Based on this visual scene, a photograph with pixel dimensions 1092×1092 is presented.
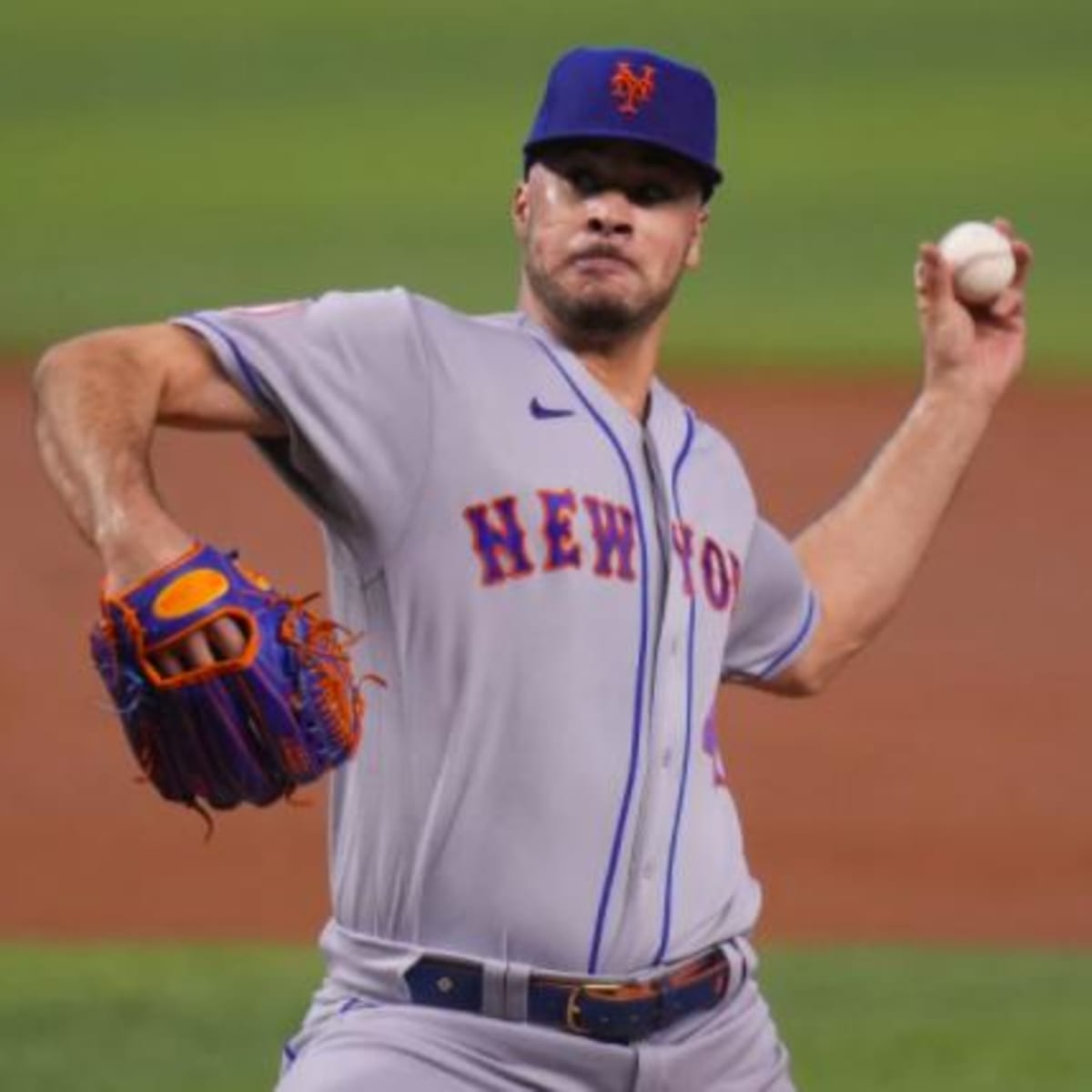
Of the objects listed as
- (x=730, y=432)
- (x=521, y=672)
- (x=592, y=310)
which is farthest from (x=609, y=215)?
(x=730, y=432)

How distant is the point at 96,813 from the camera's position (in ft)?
32.9

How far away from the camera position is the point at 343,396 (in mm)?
4125

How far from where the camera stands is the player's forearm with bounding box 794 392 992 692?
512 centimetres

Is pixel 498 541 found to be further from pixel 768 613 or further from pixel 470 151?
pixel 470 151

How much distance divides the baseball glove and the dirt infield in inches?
199

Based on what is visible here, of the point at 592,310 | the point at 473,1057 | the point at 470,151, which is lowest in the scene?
the point at 473,1057

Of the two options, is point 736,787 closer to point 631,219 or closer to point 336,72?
point 631,219

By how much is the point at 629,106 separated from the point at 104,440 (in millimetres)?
1152

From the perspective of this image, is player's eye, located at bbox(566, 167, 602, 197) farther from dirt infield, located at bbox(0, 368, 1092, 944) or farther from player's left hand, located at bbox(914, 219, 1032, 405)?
dirt infield, located at bbox(0, 368, 1092, 944)

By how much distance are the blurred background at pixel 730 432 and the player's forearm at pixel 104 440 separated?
3535 millimetres

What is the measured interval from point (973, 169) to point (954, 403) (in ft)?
48.9

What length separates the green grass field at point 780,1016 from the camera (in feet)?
23.6

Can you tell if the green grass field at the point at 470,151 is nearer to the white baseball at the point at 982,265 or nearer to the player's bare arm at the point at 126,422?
the white baseball at the point at 982,265

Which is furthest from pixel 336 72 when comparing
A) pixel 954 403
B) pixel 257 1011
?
pixel 954 403
